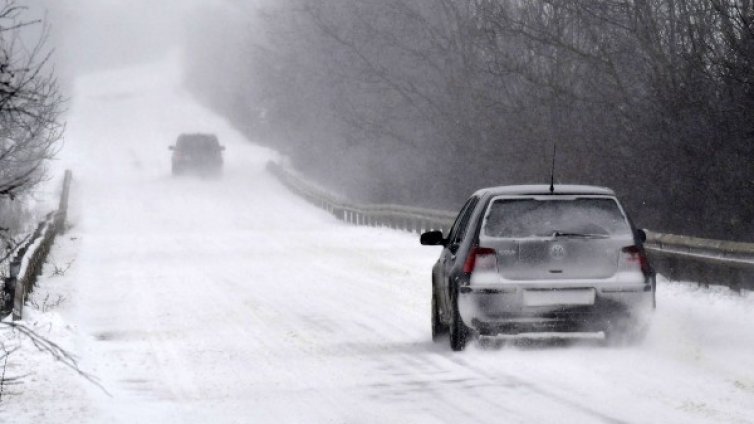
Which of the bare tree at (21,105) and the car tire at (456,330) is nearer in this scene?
the bare tree at (21,105)

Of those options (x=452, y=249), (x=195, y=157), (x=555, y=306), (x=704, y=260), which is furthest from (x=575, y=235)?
(x=195, y=157)

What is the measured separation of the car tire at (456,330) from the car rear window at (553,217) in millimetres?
715

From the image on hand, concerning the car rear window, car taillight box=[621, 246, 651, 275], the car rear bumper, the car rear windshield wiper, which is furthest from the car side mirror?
car taillight box=[621, 246, 651, 275]

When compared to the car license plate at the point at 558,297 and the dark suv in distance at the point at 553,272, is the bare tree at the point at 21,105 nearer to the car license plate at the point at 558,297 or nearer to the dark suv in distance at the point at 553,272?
the dark suv in distance at the point at 553,272

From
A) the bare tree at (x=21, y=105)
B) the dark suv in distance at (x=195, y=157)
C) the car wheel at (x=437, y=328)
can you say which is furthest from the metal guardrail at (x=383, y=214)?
the car wheel at (x=437, y=328)

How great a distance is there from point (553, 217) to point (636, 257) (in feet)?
2.63

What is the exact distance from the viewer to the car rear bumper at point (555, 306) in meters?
11.6

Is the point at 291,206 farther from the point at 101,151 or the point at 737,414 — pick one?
the point at 737,414

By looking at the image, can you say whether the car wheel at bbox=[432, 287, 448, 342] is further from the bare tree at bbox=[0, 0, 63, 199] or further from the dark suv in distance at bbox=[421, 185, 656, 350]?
the bare tree at bbox=[0, 0, 63, 199]

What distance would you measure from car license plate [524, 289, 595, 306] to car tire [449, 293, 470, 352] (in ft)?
1.99

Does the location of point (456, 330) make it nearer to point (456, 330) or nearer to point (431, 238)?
point (456, 330)

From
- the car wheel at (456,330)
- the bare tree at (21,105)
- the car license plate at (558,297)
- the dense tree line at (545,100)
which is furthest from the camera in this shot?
the dense tree line at (545,100)

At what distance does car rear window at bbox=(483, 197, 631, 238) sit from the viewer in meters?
11.9

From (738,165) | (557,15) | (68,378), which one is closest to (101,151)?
(557,15)
